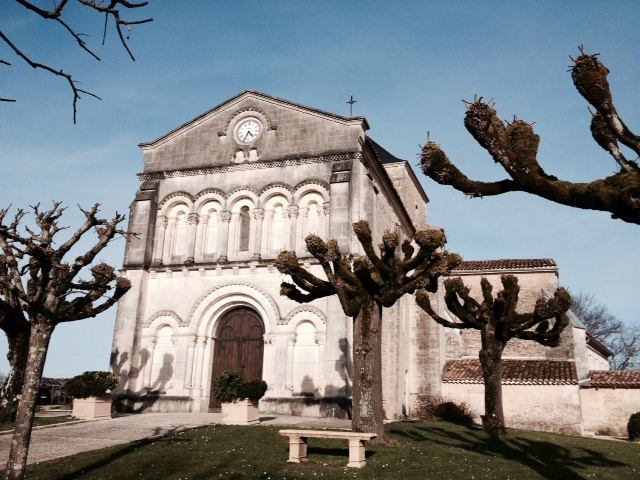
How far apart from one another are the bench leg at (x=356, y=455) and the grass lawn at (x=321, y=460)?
195 mm

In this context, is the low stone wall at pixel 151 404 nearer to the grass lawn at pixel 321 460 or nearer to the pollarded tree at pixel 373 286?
the grass lawn at pixel 321 460

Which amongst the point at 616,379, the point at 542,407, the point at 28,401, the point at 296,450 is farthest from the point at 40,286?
the point at 616,379

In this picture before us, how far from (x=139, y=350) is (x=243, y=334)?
3844 millimetres

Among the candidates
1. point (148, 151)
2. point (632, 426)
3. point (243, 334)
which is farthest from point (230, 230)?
point (632, 426)

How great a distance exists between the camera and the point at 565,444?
15.8 meters

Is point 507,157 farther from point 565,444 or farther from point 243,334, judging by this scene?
point 243,334

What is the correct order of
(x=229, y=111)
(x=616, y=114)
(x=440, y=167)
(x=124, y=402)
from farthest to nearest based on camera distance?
1. (x=229, y=111)
2. (x=124, y=402)
3. (x=440, y=167)
4. (x=616, y=114)

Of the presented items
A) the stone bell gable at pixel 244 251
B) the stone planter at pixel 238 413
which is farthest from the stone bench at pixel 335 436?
the stone bell gable at pixel 244 251

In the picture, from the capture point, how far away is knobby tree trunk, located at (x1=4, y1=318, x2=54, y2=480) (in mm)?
8797

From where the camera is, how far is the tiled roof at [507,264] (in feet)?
101

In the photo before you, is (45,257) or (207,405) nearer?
(45,257)

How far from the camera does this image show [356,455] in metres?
10.2

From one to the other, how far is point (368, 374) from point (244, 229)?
10.1m

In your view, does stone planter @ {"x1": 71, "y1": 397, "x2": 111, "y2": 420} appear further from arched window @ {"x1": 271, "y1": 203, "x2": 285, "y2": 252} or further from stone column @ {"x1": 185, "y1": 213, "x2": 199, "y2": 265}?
arched window @ {"x1": 271, "y1": 203, "x2": 285, "y2": 252}
